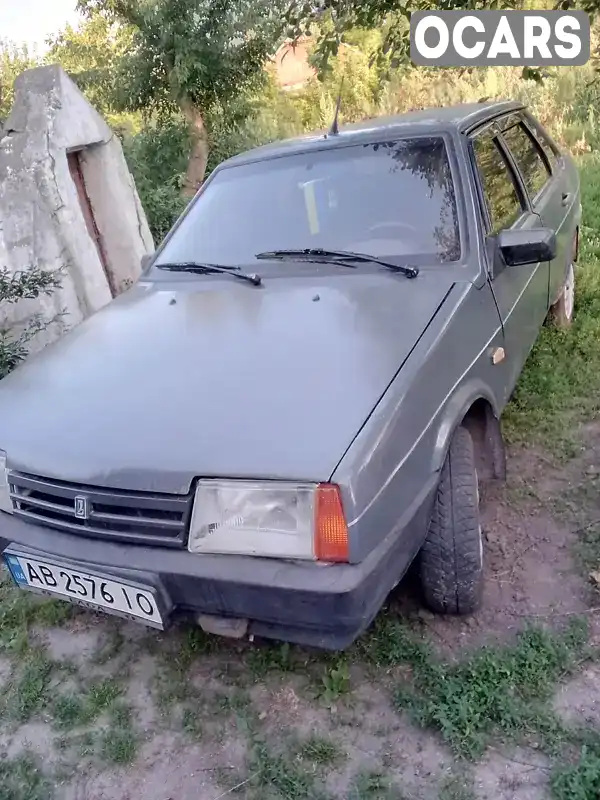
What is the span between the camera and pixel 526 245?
2721 mm

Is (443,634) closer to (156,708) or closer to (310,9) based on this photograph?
(156,708)

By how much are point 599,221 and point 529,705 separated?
221 inches

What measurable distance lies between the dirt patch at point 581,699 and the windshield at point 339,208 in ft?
5.03

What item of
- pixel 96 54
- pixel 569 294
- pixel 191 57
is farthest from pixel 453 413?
pixel 96 54

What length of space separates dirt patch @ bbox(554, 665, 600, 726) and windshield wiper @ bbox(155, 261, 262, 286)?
182 centimetres

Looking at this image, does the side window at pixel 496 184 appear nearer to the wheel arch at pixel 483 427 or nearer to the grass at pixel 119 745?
the wheel arch at pixel 483 427

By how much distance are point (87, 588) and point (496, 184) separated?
2.46 metres

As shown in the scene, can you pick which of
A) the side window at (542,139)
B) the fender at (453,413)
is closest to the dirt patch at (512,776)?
the fender at (453,413)

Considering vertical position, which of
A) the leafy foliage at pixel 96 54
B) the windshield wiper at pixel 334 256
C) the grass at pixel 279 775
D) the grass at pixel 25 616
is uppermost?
the leafy foliage at pixel 96 54

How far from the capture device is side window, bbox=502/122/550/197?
3730 mm

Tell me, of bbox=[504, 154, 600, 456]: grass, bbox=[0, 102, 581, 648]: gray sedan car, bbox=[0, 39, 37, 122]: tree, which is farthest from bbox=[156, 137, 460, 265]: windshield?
bbox=[0, 39, 37, 122]: tree

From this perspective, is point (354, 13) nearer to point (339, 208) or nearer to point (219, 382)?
point (339, 208)

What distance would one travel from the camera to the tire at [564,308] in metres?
4.52

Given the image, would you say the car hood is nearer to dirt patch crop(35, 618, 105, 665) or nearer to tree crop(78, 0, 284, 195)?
dirt patch crop(35, 618, 105, 665)
